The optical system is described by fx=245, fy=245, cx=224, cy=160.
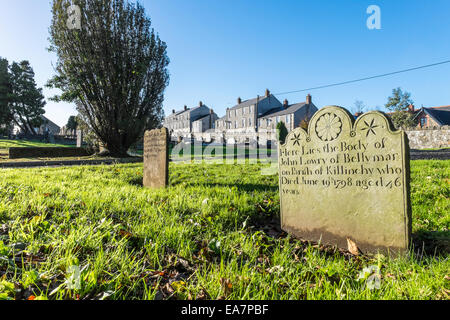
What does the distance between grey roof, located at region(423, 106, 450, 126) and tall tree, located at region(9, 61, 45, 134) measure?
7003 cm

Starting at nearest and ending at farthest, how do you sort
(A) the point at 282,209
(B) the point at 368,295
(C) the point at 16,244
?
(B) the point at 368,295, (C) the point at 16,244, (A) the point at 282,209

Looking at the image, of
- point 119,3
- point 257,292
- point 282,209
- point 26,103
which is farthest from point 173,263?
point 26,103

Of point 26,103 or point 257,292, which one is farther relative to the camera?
point 26,103

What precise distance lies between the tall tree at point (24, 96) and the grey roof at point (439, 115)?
70.0 meters

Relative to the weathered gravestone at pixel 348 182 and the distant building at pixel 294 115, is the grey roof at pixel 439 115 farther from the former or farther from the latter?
the weathered gravestone at pixel 348 182

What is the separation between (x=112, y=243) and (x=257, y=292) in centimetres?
136

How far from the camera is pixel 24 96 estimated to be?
39.1 metres

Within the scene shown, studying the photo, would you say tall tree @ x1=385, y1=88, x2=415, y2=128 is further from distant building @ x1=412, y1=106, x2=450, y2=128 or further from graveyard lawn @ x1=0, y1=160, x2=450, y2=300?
graveyard lawn @ x1=0, y1=160, x2=450, y2=300

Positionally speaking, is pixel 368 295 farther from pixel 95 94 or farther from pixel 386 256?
pixel 95 94

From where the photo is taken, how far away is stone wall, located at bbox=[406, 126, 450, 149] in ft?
80.5

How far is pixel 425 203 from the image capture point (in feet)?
12.8

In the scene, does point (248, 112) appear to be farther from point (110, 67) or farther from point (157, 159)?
point (157, 159)

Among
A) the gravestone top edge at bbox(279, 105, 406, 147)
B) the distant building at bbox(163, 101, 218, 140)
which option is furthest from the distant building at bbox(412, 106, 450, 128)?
the gravestone top edge at bbox(279, 105, 406, 147)

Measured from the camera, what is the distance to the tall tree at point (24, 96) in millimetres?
38516
